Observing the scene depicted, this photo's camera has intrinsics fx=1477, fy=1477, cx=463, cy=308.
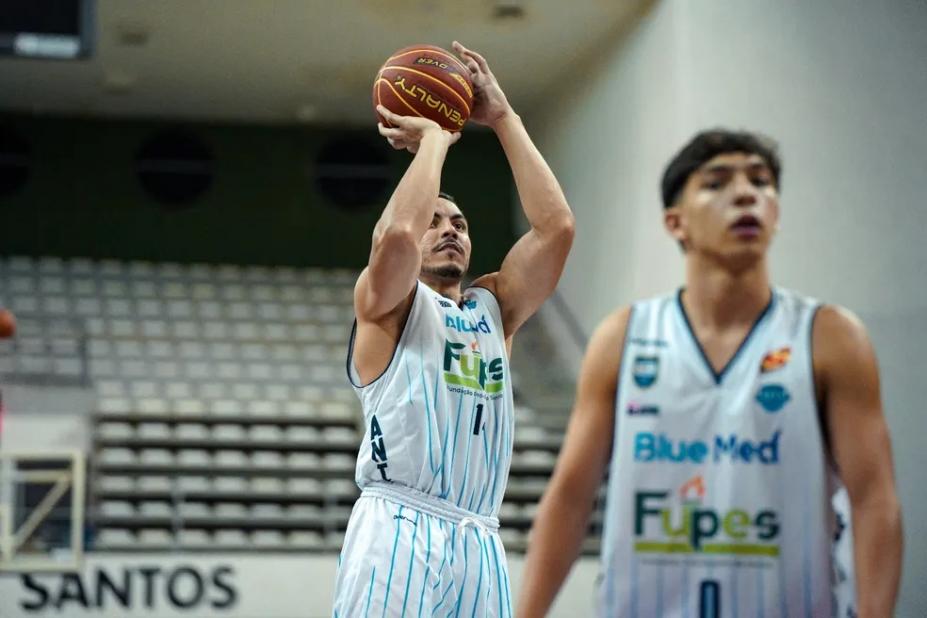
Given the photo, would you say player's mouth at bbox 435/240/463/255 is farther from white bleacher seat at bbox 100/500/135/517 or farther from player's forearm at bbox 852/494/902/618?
white bleacher seat at bbox 100/500/135/517

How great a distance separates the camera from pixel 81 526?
11734mm

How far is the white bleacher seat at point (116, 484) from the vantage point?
13.9m

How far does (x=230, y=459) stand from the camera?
572 inches

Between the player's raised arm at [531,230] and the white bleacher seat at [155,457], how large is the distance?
1036 cm

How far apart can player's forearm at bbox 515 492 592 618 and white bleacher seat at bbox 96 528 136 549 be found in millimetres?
9981

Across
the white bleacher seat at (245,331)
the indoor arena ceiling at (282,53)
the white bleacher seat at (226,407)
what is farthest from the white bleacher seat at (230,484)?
the indoor arena ceiling at (282,53)

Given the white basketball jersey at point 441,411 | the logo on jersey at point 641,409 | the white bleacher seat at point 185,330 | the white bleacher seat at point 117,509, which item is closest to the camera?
the logo on jersey at point 641,409

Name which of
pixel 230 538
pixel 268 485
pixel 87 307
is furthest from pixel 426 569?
pixel 87 307

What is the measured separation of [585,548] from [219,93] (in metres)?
Result: 7.52

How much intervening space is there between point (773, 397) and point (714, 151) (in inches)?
21.6

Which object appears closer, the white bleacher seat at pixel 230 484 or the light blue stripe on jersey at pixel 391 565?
the light blue stripe on jersey at pixel 391 565

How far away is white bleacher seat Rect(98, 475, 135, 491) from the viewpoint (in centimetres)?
1388

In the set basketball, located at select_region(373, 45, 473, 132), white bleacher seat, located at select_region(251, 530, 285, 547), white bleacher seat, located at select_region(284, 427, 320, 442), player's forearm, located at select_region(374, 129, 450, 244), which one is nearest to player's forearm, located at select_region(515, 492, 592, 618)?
player's forearm, located at select_region(374, 129, 450, 244)

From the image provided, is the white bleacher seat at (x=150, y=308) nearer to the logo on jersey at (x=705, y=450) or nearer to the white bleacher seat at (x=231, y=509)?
the white bleacher seat at (x=231, y=509)
